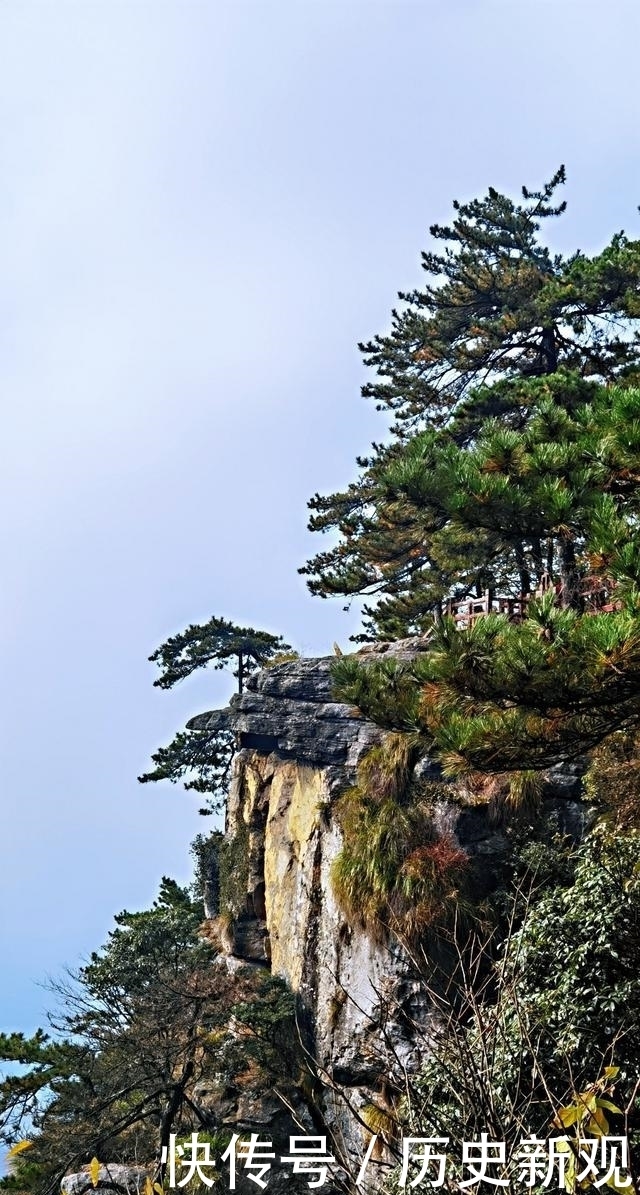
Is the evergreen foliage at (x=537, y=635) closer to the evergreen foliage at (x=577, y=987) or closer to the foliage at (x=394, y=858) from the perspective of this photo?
the evergreen foliage at (x=577, y=987)

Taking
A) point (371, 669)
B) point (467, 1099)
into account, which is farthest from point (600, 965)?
point (467, 1099)

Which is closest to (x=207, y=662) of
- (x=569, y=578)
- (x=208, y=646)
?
(x=208, y=646)

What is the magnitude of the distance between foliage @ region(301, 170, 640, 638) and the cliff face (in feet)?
6.32

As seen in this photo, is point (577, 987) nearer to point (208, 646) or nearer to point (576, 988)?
point (576, 988)

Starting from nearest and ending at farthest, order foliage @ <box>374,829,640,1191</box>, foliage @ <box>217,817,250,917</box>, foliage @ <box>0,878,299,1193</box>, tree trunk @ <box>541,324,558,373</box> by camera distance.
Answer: foliage @ <box>374,829,640,1191</box>, foliage @ <box>0,878,299,1193</box>, foliage @ <box>217,817,250,917</box>, tree trunk @ <box>541,324,558,373</box>

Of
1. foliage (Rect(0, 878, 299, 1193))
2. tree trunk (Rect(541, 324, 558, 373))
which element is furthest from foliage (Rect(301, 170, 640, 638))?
foliage (Rect(0, 878, 299, 1193))

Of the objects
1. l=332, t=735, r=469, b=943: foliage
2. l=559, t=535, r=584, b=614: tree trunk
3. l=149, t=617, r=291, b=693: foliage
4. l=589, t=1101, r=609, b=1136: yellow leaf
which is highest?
l=149, t=617, r=291, b=693: foliage

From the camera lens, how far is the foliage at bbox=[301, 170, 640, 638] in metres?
16.7

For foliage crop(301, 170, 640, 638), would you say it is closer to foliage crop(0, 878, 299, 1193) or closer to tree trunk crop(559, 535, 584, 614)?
tree trunk crop(559, 535, 584, 614)

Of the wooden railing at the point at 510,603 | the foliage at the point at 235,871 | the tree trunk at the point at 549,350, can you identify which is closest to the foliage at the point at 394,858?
the wooden railing at the point at 510,603

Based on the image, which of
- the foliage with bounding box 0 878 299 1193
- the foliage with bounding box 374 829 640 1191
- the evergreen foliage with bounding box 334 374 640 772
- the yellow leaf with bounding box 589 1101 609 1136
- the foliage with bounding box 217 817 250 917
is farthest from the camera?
the foliage with bounding box 217 817 250 917

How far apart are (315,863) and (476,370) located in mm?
9805

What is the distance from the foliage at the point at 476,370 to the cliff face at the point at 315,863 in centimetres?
192

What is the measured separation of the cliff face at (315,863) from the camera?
13453mm
